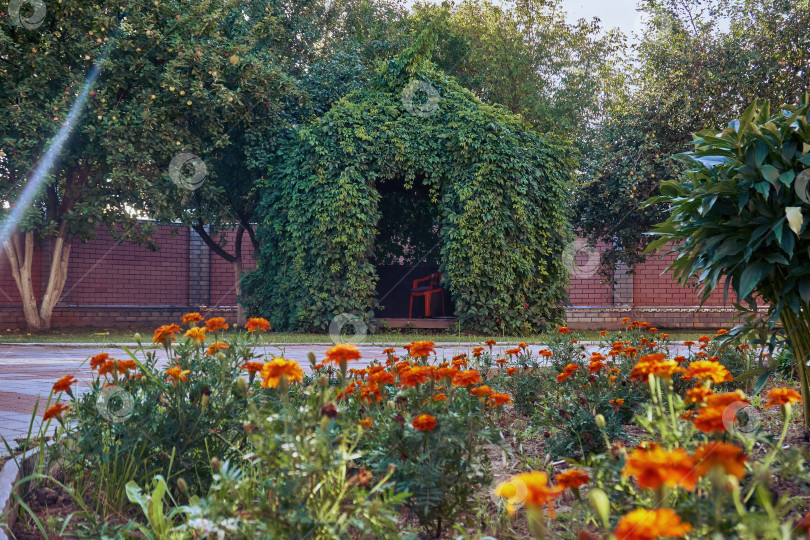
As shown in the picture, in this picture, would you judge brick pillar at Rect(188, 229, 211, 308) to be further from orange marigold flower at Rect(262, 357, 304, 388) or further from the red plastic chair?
orange marigold flower at Rect(262, 357, 304, 388)

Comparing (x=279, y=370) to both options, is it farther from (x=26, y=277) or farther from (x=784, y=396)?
(x=26, y=277)

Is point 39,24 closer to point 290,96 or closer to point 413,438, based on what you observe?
point 290,96

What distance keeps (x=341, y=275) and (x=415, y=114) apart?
11.5 ft

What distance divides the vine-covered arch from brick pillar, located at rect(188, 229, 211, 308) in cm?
627

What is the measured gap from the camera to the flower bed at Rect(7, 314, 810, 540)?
1.11 metres

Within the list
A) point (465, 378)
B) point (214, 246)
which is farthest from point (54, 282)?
point (465, 378)

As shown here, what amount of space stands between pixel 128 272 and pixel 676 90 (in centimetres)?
1449

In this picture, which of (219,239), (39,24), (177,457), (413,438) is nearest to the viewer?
(413,438)

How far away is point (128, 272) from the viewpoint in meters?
17.5

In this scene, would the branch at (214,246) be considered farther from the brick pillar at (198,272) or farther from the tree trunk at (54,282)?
the tree trunk at (54,282)

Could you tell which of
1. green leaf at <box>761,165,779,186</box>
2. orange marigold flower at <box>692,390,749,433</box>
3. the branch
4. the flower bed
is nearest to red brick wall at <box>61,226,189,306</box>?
the branch

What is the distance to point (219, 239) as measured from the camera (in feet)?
57.7

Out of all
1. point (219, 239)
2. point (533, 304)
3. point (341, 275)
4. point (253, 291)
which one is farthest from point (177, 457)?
point (219, 239)

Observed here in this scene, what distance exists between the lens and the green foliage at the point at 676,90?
13.6 metres
